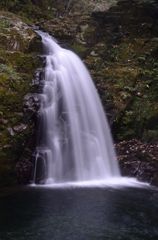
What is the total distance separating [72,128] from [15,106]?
Result: 251 centimetres

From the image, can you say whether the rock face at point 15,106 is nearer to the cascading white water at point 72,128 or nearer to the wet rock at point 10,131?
the wet rock at point 10,131

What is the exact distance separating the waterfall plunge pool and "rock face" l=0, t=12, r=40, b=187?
0.81m

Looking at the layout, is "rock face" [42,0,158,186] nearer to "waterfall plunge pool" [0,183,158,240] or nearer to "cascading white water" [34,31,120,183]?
"cascading white water" [34,31,120,183]

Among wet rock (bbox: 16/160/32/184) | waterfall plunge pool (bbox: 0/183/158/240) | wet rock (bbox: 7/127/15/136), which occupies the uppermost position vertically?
wet rock (bbox: 7/127/15/136)

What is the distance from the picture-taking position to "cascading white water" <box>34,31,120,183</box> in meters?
8.91

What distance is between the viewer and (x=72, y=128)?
9.80 metres

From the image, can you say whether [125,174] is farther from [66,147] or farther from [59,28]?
[59,28]

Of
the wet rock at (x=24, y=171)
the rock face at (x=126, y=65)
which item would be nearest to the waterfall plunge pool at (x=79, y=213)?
the wet rock at (x=24, y=171)

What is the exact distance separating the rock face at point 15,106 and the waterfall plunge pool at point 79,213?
811mm

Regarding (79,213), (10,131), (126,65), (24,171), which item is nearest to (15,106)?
(10,131)

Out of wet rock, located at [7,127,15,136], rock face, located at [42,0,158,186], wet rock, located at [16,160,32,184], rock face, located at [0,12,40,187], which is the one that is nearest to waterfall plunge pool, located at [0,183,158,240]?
wet rock, located at [16,160,32,184]

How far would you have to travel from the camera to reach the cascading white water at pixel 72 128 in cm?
891

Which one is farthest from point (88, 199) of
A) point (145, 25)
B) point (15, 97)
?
point (145, 25)

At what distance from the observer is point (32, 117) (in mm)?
8602
